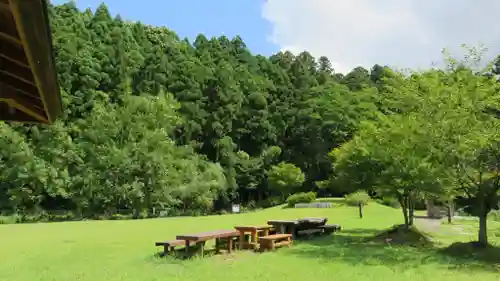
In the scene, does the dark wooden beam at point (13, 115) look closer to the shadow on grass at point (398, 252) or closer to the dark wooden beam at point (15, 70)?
the dark wooden beam at point (15, 70)

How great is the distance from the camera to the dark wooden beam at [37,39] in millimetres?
1846

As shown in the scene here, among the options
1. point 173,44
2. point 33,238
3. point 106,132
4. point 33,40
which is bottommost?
point 33,238

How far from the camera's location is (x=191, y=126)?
127 feet

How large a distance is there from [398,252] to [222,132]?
3023cm

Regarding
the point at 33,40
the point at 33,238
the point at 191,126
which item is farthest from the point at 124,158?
the point at 33,40

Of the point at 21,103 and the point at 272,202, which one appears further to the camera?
the point at 272,202

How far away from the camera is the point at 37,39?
216 cm

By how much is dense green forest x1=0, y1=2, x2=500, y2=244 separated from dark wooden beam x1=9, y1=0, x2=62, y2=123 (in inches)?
401

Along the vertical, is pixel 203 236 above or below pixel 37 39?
below

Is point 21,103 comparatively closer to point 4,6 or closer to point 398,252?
point 4,6

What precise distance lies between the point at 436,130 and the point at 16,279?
9987mm

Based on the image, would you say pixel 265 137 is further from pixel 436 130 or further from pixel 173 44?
pixel 436 130

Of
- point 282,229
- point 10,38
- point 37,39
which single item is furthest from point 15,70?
point 282,229

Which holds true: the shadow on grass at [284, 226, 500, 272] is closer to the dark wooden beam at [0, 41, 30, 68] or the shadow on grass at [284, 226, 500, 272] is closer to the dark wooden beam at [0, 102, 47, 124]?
the dark wooden beam at [0, 102, 47, 124]
